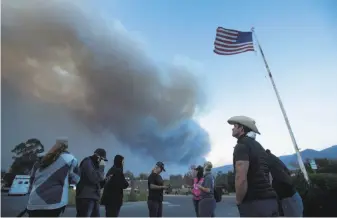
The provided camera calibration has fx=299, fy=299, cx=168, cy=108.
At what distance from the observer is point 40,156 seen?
329 cm

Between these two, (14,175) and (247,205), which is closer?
(247,205)

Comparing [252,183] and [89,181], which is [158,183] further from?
[252,183]

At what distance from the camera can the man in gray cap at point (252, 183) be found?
226 centimetres

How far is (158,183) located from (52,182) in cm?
277

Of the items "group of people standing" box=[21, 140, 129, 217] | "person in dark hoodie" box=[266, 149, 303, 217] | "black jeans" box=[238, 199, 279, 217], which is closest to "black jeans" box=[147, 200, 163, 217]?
"group of people standing" box=[21, 140, 129, 217]

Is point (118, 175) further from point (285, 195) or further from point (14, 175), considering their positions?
point (14, 175)

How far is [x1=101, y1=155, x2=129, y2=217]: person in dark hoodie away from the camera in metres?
4.62

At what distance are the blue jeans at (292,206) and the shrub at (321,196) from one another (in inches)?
158

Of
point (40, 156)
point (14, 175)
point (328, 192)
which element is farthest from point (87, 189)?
point (14, 175)

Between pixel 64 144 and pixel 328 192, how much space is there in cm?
668

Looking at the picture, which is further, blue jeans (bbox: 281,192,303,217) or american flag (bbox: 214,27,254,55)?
american flag (bbox: 214,27,254,55)

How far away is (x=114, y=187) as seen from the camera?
15.3ft

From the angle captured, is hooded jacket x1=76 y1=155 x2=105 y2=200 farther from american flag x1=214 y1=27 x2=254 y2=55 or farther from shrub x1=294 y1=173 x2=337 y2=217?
american flag x1=214 y1=27 x2=254 y2=55

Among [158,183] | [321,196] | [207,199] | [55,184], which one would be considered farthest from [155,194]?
[321,196]
